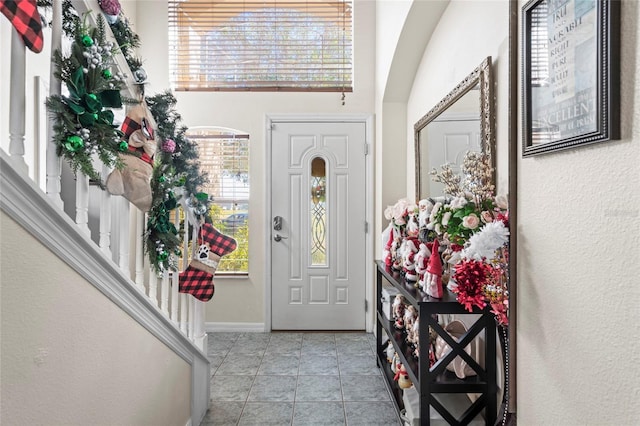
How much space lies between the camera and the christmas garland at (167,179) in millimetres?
1801

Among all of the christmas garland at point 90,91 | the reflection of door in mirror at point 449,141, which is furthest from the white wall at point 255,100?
the christmas garland at point 90,91

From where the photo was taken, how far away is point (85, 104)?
3.91 ft

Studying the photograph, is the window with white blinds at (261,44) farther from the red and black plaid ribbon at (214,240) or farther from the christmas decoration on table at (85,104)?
the christmas decoration on table at (85,104)

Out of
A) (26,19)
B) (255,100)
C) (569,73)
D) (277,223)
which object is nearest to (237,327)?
(277,223)

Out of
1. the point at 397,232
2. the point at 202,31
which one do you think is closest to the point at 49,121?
the point at 397,232

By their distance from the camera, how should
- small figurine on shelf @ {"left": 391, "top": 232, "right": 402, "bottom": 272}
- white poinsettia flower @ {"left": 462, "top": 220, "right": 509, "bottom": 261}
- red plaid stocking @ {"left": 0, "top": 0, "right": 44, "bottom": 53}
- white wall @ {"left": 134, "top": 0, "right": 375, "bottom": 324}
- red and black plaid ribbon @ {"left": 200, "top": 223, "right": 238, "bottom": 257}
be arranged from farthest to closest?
white wall @ {"left": 134, "top": 0, "right": 375, "bottom": 324}
small figurine on shelf @ {"left": 391, "top": 232, "right": 402, "bottom": 272}
red and black plaid ribbon @ {"left": 200, "top": 223, "right": 238, "bottom": 257}
white poinsettia flower @ {"left": 462, "top": 220, "right": 509, "bottom": 261}
red plaid stocking @ {"left": 0, "top": 0, "right": 44, "bottom": 53}

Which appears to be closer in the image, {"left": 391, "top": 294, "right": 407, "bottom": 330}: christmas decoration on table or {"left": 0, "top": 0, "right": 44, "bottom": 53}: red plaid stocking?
{"left": 0, "top": 0, "right": 44, "bottom": 53}: red plaid stocking

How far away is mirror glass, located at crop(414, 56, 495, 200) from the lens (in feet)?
5.99

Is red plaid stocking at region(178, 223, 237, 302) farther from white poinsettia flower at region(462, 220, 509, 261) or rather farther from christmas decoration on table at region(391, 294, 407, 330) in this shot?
white poinsettia flower at region(462, 220, 509, 261)

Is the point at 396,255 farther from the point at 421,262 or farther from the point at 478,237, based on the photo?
the point at 478,237

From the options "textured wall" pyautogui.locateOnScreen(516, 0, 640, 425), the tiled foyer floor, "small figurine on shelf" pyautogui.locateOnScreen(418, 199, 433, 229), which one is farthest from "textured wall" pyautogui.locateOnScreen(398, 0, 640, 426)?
the tiled foyer floor

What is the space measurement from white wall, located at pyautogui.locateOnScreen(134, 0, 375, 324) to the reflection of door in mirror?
4.20 feet

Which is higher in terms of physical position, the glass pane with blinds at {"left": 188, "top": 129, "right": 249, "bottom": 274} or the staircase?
the glass pane with blinds at {"left": 188, "top": 129, "right": 249, "bottom": 274}

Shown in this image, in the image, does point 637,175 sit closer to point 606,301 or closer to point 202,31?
point 606,301
